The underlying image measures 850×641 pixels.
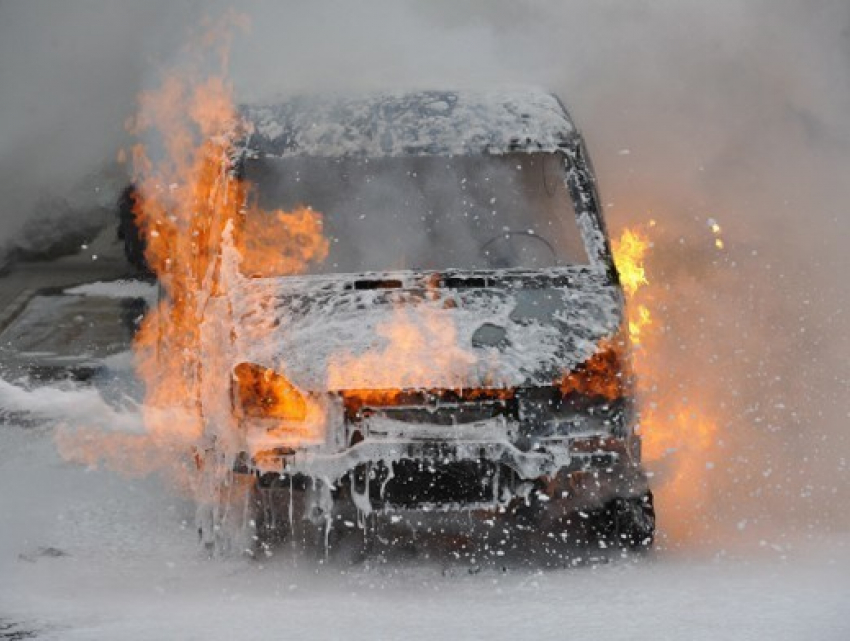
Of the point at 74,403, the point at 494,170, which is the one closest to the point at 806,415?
the point at 494,170

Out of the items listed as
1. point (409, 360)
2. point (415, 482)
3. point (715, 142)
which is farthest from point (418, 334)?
point (715, 142)

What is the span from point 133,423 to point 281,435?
10.6 feet

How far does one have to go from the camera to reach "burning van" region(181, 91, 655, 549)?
5758 mm

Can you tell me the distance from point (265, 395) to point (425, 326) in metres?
0.76

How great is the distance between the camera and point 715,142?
9.60 meters

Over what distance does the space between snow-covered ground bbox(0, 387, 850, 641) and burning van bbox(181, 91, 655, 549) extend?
254 millimetres

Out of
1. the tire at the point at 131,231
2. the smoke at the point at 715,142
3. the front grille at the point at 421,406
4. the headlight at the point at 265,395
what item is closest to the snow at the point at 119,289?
the tire at the point at 131,231

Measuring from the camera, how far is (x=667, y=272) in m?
8.70

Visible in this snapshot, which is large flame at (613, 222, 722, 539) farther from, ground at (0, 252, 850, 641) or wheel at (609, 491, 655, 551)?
wheel at (609, 491, 655, 551)

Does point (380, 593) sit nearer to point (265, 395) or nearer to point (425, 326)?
point (265, 395)

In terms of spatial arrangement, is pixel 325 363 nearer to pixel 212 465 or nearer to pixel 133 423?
pixel 212 465

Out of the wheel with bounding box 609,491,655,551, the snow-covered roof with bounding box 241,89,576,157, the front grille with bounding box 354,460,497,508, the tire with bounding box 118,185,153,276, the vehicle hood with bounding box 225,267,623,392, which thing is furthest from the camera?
the tire with bounding box 118,185,153,276

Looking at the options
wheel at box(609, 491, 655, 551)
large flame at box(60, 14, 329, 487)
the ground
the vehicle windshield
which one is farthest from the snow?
wheel at box(609, 491, 655, 551)

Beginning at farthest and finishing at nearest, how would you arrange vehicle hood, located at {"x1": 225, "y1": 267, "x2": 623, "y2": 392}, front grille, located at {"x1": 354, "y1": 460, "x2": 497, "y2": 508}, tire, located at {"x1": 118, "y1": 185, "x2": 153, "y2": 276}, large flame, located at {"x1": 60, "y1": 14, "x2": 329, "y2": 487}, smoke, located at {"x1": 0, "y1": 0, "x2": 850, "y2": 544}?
tire, located at {"x1": 118, "y1": 185, "x2": 153, "y2": 276} → smoke, located at {"x1": 0, "y1": 0, "x2": 850, "y2": 544} → large flame, located at {"x1": 60, "y1": 14, "x2": 329, "y2": 487} → vehicle hood, located at {"x1": 225, "y1": 267, "x2": 623, "y2": 392} → front grille, located at {"x1": 354, "y1": 460, "x2": 497, "y2": 508}
